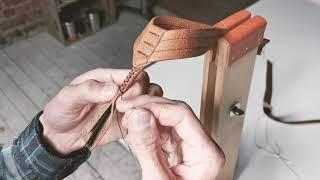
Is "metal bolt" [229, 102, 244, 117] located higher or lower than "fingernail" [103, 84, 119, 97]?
lower

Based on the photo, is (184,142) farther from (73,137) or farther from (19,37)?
(19,37)

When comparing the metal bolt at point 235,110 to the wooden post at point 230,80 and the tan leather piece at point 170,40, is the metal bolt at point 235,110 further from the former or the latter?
the tan leather piece at point 170,40

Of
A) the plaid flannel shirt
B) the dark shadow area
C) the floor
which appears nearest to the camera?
the plaid flannel shirt

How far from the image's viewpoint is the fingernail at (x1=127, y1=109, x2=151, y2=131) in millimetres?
408

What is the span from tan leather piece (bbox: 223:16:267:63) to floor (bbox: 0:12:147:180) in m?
1.00

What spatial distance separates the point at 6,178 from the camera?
2.11 feet

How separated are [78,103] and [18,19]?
169 centimetres

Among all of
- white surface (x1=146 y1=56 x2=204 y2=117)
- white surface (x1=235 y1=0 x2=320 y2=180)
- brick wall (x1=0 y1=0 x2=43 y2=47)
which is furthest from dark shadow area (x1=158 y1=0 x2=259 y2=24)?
white surface (x1=146 y1=56 x2=204 y2=117)

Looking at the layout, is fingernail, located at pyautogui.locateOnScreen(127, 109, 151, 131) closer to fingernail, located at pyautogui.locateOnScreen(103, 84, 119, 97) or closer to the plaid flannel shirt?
fingernail, located at pyautogui.locateOnScreen(103, 84, 119, 97)

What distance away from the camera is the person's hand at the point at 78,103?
492mm

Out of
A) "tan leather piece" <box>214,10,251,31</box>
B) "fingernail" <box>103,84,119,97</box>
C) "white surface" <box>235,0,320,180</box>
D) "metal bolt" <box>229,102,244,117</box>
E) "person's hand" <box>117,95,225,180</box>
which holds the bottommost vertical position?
"white surface" <box>235,0,320,180</box>

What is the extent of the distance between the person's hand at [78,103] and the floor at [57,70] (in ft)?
2.50

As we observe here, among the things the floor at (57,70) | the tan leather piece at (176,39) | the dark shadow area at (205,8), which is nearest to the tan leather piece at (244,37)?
the tan leather piece at (176,39)

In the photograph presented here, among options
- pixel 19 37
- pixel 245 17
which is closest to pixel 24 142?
pixel 245 17
